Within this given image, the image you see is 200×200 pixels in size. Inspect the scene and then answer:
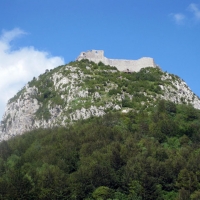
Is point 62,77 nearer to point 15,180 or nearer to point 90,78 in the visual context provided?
point 90,78

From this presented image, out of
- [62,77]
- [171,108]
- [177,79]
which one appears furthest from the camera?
[177,79]

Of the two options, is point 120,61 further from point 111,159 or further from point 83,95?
point 111,159

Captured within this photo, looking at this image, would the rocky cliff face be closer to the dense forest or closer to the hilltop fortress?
the hilltop fortress

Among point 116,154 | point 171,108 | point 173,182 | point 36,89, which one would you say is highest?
point 36,89

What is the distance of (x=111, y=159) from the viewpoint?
71.1 m

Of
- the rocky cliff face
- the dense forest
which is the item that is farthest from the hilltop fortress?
the dense forest

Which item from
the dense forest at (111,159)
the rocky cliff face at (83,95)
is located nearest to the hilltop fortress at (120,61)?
the rocky cliff face at (83,95)

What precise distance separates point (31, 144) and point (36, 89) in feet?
103

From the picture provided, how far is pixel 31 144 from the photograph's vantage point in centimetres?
8200

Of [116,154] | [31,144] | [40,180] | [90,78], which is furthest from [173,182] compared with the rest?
[90,78]

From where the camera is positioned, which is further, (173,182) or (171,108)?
(171,108)

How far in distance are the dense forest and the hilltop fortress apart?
101ft

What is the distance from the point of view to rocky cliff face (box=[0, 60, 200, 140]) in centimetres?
9675

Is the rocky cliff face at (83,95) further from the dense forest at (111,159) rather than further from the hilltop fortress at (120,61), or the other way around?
the dense forest at (111,159)
